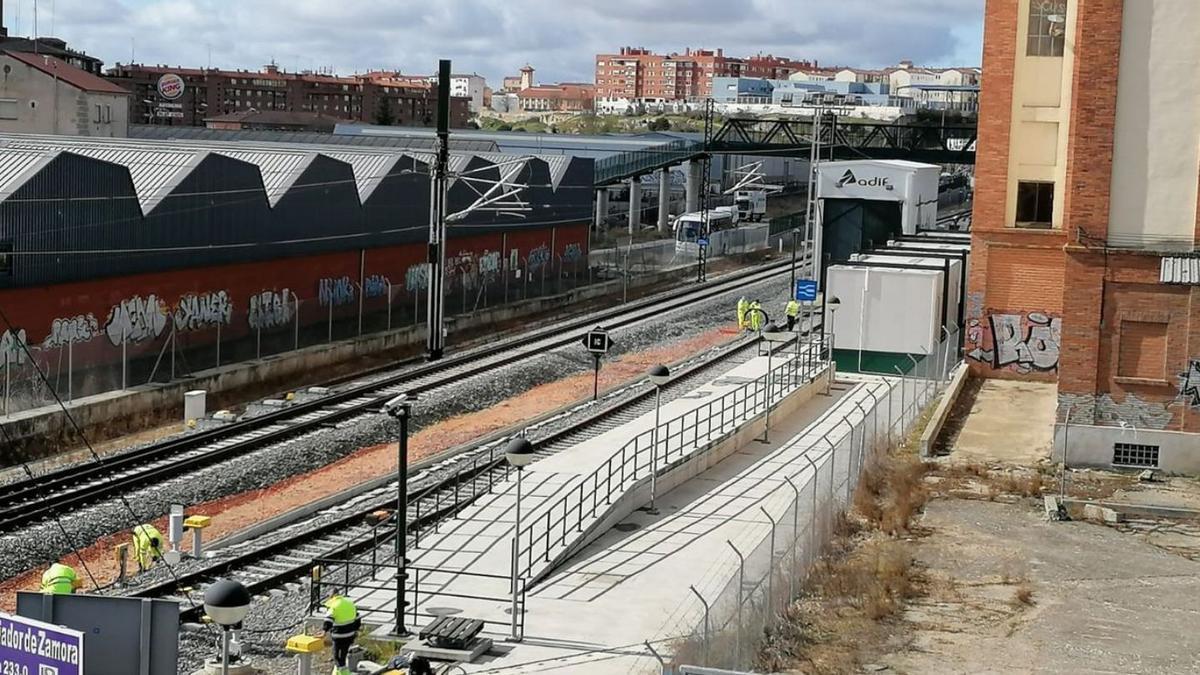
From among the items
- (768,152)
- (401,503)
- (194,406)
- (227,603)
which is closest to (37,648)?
(227,603)

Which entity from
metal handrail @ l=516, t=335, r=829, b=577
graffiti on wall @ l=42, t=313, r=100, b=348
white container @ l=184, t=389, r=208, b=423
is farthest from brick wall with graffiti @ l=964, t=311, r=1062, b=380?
graffiti on wall @ l=42, t=313, r=100, b=348

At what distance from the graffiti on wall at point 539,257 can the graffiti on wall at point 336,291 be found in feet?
47.3

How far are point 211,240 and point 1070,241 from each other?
20721 mm

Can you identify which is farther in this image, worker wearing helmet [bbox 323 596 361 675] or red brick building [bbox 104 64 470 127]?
red brick building [bbox 104 64 470 127]

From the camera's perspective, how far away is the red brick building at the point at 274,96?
14050 centimetres

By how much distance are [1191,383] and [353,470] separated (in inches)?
624

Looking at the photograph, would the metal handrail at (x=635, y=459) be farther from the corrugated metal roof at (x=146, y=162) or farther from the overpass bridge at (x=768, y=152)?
the overpass bridge at (x=768, y=152)

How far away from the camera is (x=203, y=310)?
39.0 meters

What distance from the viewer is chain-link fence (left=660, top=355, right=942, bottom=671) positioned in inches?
639

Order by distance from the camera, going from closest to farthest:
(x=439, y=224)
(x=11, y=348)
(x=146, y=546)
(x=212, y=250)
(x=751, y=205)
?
(x=146, y=546) < (x=11, y=348) < (x=439, y=224) < (x=212, y=250) < (x=751, y=205)

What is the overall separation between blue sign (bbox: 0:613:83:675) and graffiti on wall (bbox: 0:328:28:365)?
21092mm

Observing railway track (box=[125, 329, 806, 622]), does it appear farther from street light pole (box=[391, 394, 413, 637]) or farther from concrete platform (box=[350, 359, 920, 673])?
street light pole (box=[391, 394, 413, 637])

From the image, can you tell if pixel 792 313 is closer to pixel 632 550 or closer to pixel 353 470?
pixel 353 470

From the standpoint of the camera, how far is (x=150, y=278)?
36812 millimetres
